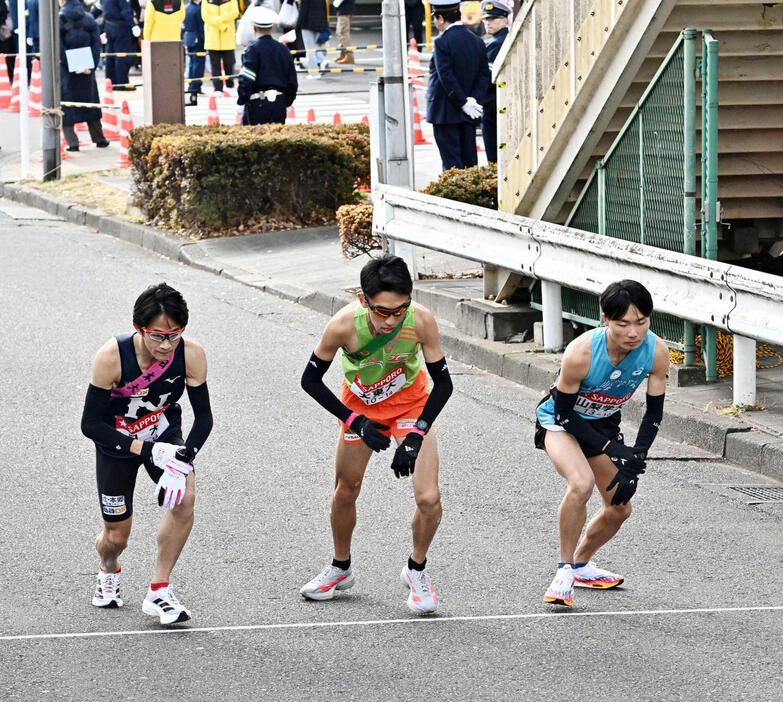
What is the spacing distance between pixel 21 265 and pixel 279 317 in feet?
12.2

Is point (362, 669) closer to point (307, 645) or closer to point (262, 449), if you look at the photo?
point (307, 645)

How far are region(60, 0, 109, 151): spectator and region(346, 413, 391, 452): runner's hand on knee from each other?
57.1ft

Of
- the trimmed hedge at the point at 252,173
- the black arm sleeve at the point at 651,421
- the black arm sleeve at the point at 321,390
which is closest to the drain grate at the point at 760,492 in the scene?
the black arm sleeve at the point at 651,421

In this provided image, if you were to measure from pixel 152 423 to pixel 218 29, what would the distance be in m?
24.0

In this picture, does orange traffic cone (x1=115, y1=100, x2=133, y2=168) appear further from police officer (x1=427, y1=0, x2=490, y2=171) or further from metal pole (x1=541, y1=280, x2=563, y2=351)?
metal pole (x1=541, y1=280, x2=563, y2=351)

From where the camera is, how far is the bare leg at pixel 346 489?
681 centimetres

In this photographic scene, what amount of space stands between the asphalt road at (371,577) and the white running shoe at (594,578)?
72 millimetres

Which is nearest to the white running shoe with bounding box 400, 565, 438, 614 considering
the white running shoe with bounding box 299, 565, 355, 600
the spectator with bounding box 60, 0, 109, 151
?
the white running shoe with bounding box 299, 565, 355, 600

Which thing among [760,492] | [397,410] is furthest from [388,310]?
[760,492]

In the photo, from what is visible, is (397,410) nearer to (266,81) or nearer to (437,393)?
(437,393)

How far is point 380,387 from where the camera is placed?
6.80 m

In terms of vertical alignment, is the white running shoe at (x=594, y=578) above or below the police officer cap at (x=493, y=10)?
below

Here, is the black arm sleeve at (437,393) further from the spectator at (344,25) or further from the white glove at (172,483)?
the spectator at (344,25)

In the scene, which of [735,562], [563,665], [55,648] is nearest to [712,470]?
[735,562]
